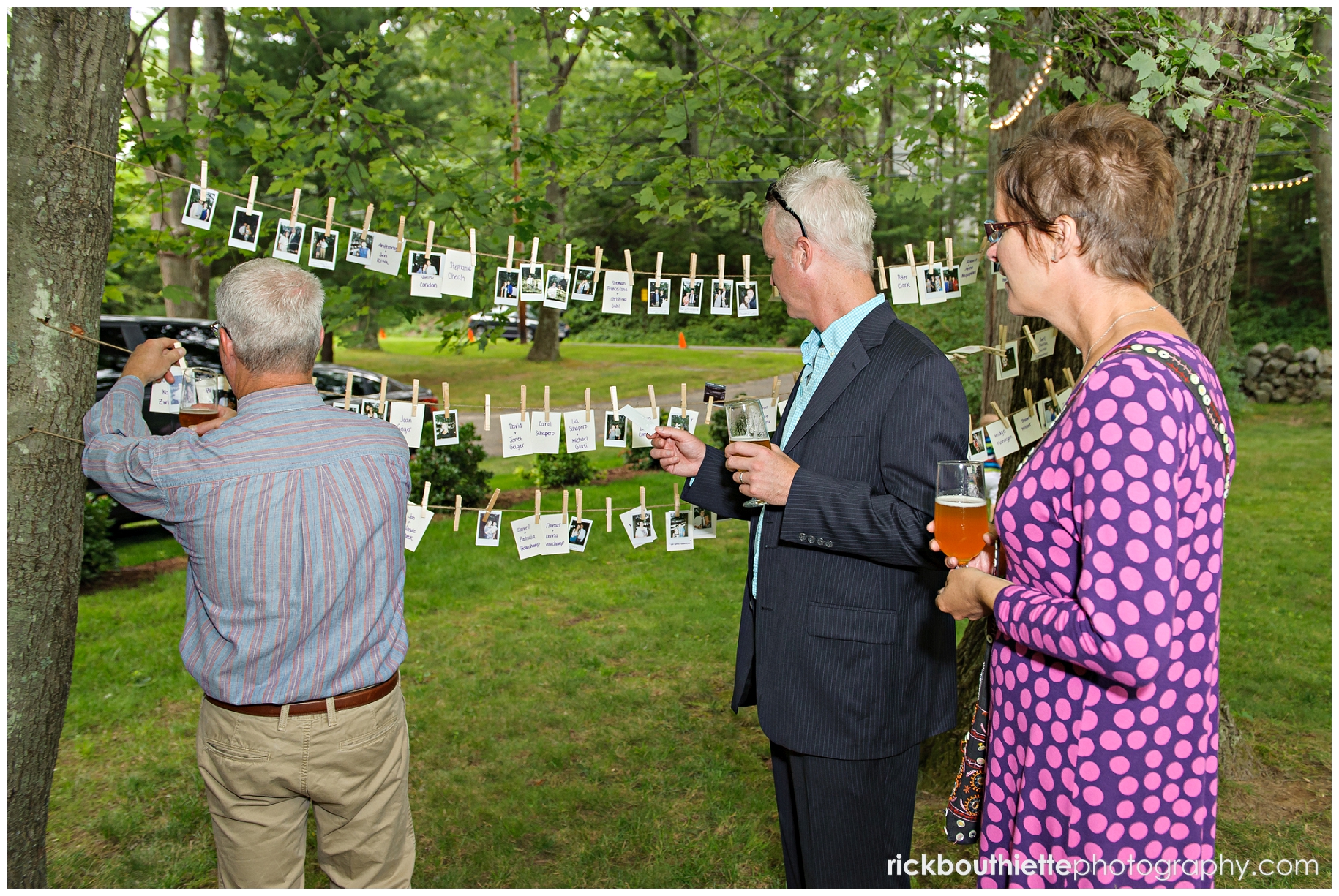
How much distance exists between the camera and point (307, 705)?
2.02m

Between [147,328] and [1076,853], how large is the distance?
24.3ft

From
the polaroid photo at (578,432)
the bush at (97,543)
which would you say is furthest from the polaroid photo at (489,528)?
the bush at (97,543)

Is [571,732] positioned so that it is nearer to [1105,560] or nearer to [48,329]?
[48,329]

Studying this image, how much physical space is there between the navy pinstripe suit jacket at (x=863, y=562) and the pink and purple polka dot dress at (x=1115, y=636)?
0.36 metres

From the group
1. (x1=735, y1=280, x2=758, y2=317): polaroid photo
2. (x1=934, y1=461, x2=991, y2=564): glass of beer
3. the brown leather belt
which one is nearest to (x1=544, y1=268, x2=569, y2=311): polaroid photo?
(x1=735, y1=280, x2=758, y2=317): polaroid photo

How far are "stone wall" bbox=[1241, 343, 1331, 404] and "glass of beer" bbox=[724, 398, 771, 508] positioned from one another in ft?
56.4

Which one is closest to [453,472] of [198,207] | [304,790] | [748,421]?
[198,207]

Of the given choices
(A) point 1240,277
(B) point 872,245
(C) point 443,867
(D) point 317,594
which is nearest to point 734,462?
(B) point 872,245

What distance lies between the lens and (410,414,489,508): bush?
7.98 m

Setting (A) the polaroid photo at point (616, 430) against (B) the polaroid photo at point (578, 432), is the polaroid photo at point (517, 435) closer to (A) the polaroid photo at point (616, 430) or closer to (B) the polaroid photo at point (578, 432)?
(B) the polaroid photo at point (578, 432)

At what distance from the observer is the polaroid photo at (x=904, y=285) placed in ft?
10.7

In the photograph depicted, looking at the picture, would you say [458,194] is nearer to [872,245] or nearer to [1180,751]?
[872,245]

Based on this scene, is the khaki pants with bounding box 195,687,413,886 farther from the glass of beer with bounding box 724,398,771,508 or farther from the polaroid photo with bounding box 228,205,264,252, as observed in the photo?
the polaroid photo with bounding box 228,205,264,252

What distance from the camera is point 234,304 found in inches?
75.8
